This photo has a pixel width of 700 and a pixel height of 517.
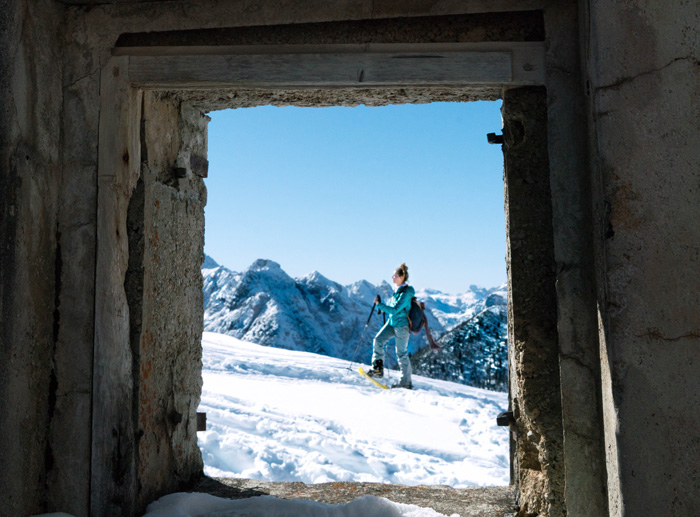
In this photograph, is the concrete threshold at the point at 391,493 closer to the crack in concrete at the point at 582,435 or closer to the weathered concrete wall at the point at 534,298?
the weathered concrete wall at the point at 534,298

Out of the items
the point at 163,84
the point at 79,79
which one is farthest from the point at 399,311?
the point at 79,79

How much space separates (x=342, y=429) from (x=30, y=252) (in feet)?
13.2

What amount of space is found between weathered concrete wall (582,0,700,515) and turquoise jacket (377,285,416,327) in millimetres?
4263

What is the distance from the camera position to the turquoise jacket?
6461 millimetres

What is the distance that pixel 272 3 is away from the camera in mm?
2580

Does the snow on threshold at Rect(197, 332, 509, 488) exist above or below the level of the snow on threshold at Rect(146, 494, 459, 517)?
below

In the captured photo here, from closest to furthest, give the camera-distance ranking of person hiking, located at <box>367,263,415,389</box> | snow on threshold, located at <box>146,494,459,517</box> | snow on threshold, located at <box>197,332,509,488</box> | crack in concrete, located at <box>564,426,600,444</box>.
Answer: crack in concrete, located at <box>564,426,600,444</box> → snow on threshold, located at <box>146,494,459,517</box> → snow on threshold, located at <box>197,332,509,488</box> → person hiking, located at <box>367,263,415,389</box>

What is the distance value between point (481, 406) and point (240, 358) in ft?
11.8

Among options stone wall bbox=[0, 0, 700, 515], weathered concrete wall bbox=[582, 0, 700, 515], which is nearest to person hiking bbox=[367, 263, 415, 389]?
stone wall bbox=[0, 0, 700, 515]

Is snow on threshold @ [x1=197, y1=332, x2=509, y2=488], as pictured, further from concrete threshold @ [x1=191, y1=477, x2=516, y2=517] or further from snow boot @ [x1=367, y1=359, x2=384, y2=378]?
concrete threshold @ [x1=191, y1=477, x2=516, y2=517]

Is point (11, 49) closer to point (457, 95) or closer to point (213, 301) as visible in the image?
point (457, 95)

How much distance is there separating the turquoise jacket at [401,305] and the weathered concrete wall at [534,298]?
3.86 metres

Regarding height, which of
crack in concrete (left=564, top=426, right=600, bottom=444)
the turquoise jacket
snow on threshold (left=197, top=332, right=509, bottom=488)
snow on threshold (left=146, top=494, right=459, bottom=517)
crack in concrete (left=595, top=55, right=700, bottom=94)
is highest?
crack in concrete (left=595, top=55, right=700, bottom=94)

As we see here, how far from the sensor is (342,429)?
5938mm
